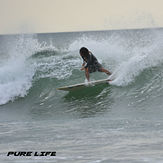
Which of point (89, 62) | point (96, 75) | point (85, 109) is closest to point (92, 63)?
point (89, 62)

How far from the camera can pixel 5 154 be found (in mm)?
6082

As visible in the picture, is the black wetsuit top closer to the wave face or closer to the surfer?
the surfer

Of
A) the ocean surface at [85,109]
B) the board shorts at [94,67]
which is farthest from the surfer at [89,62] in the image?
the ocean surface at [85,109]

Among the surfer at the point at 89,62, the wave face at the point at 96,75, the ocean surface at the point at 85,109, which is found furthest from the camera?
the surfer at the point at 89,62

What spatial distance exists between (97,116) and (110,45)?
8.89 metres

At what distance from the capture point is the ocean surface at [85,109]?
5968 millimetres

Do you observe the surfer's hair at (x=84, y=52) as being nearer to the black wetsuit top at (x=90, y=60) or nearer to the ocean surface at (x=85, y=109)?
the black wetsuit top at (x=90, y=60)

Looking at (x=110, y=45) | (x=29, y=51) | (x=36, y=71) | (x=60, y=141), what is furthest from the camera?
Answer: (x=29, y=51)

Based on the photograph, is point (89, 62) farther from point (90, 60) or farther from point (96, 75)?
point (96, 75)

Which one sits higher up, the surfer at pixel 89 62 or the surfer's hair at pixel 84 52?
the surfer's hair at pixel 84 52

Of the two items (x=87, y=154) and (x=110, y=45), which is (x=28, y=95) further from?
(x=87, y=154)

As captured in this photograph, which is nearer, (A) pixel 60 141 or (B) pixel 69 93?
(A) pixel 60 141

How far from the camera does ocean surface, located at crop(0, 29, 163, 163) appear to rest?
597cm

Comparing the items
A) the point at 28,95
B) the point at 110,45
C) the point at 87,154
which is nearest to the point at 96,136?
the point at 87,154
